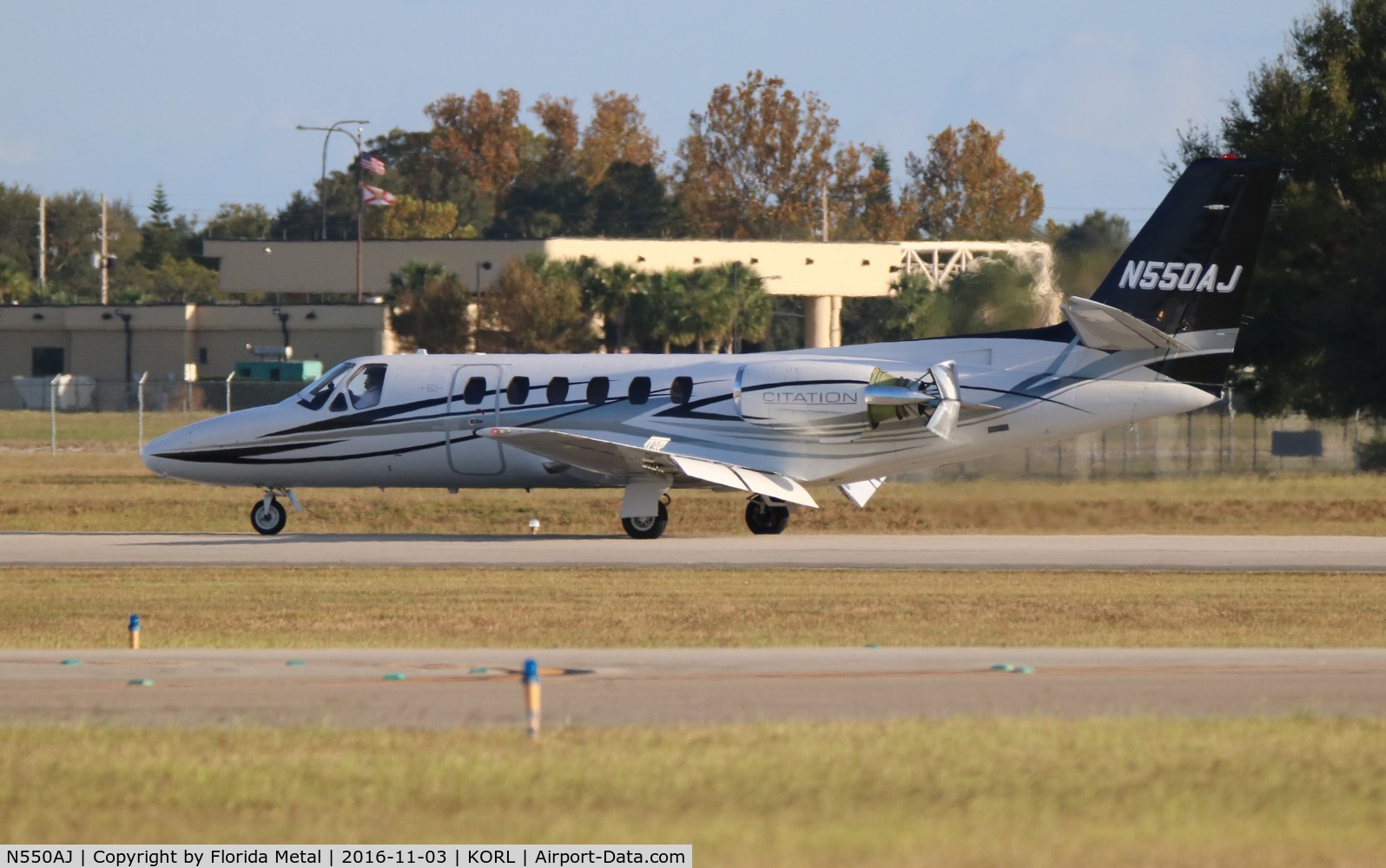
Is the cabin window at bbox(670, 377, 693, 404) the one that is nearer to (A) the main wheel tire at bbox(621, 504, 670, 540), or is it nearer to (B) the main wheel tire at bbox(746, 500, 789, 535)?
(A) the main wheel tire at bbox(621, 504, 670, 540)

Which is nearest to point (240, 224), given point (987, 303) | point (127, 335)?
point (127, 335)

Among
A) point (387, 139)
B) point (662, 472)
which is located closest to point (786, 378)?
point (662, 472)

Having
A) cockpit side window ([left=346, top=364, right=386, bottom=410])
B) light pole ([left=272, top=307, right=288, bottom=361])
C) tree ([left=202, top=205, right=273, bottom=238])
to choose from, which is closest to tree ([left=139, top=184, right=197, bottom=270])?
tree ([left=202, top=205, right=273, bottom=238])

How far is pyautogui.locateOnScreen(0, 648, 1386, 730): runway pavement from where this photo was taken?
39.7ft

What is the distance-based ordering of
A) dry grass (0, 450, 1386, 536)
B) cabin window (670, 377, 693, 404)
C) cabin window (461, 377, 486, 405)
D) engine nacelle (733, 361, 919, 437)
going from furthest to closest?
dry grass (0, 450, 1386, 536), cabin window (461, 377, 486, 405), cabin window (670, 377, 693, 404), engine nacelle (733, 361, 919, 437)

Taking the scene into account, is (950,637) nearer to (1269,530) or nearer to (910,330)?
(1269,530)

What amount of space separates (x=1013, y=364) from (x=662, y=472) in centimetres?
584

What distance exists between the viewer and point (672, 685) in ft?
43.8

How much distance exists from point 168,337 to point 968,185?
221 ft

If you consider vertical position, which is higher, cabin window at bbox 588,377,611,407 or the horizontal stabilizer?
the horizontal stabilizer

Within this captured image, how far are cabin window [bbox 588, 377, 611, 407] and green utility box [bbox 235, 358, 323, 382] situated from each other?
45.4 meters
